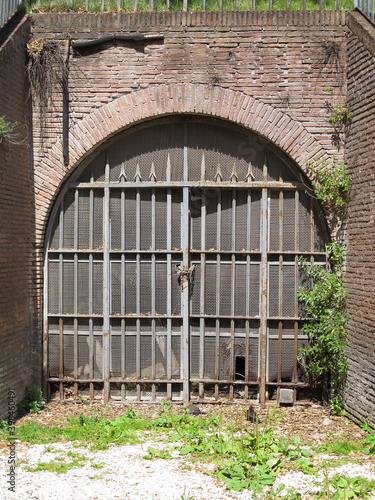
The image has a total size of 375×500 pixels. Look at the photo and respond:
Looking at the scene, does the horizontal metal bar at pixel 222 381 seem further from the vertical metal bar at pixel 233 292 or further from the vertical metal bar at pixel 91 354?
the vertical metal bar at pixel 91 354

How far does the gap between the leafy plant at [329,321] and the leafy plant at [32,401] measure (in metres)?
3.65

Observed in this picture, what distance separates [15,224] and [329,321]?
14.2 feet

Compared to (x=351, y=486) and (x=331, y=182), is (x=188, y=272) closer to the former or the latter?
(x=331, y=182)

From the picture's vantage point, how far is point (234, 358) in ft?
21.1

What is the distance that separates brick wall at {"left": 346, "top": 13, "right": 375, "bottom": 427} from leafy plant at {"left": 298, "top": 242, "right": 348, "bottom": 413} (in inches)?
5.2

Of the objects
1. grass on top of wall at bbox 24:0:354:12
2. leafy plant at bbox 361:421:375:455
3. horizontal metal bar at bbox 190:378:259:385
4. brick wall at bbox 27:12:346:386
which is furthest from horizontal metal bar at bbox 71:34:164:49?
leafy plant at bbox 361:421:375:455

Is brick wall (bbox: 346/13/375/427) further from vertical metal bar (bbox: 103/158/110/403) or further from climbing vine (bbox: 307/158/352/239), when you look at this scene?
vertical metal bar (bbox: 103/158/110/403)

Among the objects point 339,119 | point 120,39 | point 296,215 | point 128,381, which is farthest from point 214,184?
point 128,381

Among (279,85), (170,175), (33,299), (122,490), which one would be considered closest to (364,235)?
(279,85)

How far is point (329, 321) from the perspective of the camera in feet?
19.9

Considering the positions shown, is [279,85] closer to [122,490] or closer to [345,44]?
[345,44]


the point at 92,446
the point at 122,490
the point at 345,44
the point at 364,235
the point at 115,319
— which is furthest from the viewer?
the point at 115,319

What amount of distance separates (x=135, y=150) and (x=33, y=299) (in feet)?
8.32

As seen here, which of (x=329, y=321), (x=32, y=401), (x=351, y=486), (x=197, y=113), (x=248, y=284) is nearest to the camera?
(x=351, y=486)
